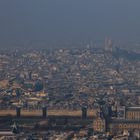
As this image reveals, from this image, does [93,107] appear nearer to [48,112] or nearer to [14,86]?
[48,112]

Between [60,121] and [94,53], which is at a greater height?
[94,53]

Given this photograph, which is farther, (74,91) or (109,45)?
(109,45)

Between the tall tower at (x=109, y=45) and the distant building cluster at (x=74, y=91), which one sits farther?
the tall tower at (x=109, y=45)

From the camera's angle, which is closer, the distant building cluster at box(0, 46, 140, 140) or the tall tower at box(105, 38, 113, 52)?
the distant building cluster at box(0, 46, 140, 140)

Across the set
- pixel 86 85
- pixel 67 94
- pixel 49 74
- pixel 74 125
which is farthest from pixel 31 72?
pixel 74 125

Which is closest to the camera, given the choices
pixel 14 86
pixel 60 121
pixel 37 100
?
pixel 60 121

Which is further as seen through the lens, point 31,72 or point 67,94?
point 31,72

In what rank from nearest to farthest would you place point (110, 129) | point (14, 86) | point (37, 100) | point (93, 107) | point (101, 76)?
point (110, 129) < point (93, 107) < point (37, 100) < point (14, 86) < point (101, 76)

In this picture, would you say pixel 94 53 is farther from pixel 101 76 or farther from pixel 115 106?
pixel 115 106

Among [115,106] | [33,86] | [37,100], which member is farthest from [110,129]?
[33,86]
